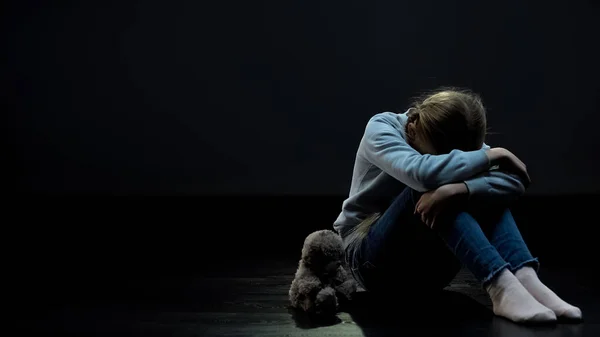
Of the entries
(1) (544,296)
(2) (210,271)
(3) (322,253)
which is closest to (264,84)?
(2) (210,271)

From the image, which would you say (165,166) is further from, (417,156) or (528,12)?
(417,156)

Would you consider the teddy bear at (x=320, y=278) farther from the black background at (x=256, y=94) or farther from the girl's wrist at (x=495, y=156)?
the black background at (x=256, y=94)

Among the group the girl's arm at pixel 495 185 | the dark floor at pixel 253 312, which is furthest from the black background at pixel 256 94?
the girl's arm at pixel 495 185

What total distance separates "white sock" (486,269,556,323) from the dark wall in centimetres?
219

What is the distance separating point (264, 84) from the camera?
3.67 meters

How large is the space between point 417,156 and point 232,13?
2.33 meters

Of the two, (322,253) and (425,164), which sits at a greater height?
(425,164)

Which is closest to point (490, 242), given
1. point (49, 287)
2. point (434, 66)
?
point (49, 287)

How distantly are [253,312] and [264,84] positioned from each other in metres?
2.12

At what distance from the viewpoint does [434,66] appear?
3.59 metres

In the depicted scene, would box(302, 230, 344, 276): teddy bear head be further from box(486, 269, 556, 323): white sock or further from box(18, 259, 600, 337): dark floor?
box(486, 269, 556, 323): white sock

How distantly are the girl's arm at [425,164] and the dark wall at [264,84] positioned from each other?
6.76 ft

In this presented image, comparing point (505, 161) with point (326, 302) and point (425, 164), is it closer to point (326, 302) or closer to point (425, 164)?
point (425, 164)

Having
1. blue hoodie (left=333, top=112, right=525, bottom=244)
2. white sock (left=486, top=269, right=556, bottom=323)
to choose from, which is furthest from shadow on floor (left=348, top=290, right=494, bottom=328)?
blue hoodie (left=333, top=112, right=525, bottom=244)
